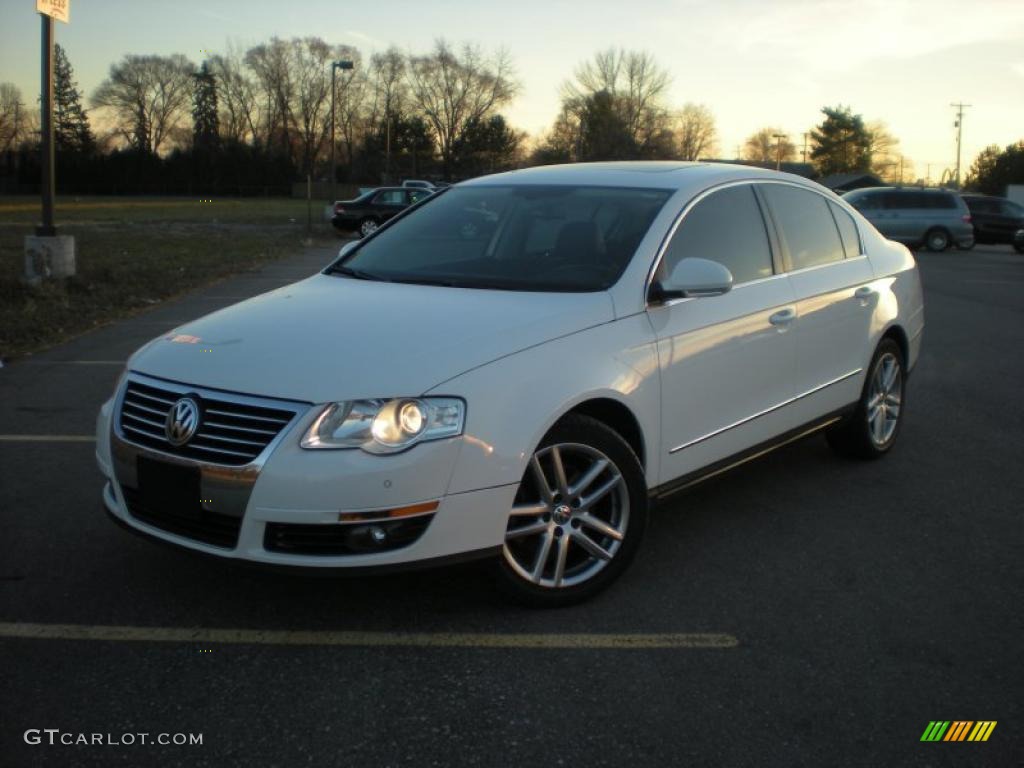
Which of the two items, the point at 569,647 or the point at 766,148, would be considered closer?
the point at 569,647

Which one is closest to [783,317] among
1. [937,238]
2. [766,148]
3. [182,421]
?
[182,421]

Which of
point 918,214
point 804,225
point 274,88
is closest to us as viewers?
point 804,225

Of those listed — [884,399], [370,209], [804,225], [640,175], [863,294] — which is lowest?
[884,399]

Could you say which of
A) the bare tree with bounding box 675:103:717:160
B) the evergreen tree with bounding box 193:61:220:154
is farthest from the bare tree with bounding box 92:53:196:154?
the bare tree with bounding box 675:103:717:160

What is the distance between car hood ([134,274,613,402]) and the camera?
3.46 metres

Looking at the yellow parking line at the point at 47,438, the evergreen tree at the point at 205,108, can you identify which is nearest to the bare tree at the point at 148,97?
the evergreen tree at the point at 205,108

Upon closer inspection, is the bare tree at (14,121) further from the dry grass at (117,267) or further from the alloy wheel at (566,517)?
the alloy wheel at (566,517)

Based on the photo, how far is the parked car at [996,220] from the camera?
1293 inches

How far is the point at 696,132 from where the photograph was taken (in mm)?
106062

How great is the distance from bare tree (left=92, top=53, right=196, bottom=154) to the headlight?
110201mm

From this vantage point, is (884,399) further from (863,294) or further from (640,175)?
(640,175)

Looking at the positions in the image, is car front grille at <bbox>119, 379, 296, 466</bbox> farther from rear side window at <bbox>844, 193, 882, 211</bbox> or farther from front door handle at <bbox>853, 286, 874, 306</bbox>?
rear side window at <bbox>844, 193, 882, 211</bbox>

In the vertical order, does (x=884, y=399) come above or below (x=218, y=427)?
below

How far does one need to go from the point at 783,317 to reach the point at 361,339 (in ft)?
7.10
